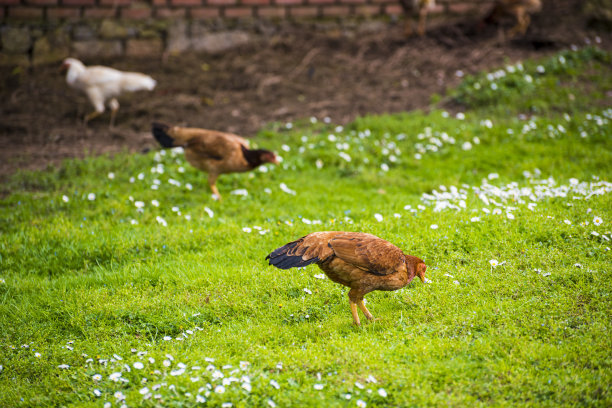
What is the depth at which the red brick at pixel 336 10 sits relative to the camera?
13.0 m


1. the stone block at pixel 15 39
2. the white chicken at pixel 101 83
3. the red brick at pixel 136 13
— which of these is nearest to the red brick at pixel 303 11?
the red brick at pixel 136 13

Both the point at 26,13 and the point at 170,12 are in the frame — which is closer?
the point at 26,13

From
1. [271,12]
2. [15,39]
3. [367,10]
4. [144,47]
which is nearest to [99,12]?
[144,47]

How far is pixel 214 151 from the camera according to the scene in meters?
7.20

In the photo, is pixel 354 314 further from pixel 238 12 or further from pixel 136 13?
pixel 136 13

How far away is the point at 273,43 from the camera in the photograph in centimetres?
1273

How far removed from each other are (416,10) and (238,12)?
4.12 meters

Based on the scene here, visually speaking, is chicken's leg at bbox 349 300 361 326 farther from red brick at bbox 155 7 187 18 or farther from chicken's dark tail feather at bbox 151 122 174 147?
red brick at bbox 155 7 187 18

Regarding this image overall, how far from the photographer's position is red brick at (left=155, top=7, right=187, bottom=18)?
40.4 feet

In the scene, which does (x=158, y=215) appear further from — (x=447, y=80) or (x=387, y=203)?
(x=447, y=80)

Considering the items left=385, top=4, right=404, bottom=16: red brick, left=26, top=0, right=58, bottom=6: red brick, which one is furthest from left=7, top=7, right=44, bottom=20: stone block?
left=385, top=4, right=404, bottom=16: red brick

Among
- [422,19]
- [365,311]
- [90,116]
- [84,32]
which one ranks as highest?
[422,19]

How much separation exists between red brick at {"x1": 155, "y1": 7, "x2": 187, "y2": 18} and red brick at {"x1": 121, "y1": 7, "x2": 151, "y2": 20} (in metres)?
0.22

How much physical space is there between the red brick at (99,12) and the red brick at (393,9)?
634cm
